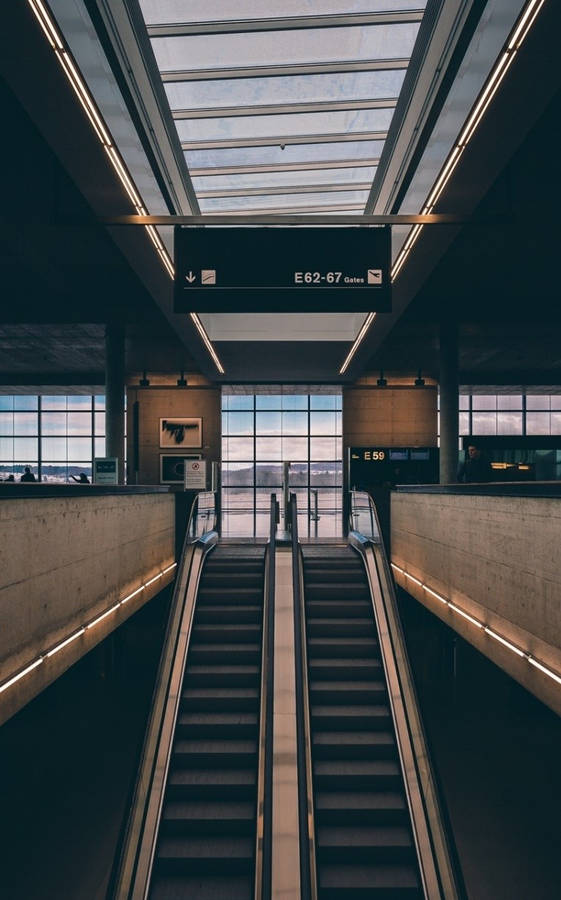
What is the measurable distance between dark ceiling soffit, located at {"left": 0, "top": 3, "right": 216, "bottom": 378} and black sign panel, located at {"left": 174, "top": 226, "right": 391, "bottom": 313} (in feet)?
3.78

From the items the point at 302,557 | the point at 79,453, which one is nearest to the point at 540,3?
the point at 302,557

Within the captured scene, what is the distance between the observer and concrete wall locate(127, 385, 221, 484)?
64.8ft

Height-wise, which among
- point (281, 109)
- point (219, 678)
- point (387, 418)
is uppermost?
point (281, 109)

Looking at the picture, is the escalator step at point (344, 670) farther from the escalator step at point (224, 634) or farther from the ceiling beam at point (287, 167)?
the ceiling beam at point (287, 167)

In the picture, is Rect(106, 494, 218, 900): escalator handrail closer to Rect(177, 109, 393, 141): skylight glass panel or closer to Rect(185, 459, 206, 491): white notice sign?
Rect(185, 459, 206, 491): white notice sign

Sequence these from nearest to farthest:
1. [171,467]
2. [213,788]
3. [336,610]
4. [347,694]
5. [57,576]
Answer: [57,576]
[213,788]
[347,694]
[336,610]
[171,467]

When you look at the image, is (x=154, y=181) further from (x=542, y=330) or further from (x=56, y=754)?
(x=542, y=330)

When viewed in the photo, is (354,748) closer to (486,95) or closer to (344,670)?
(344,670)

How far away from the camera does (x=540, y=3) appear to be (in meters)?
3.99

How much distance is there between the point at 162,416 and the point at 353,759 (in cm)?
1405

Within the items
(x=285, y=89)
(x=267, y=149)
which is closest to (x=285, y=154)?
(x=267, y=149)

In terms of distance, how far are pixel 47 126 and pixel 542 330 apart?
1198 centimetres

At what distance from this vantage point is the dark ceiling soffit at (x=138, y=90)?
4.40 metres

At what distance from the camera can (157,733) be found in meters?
7.75
